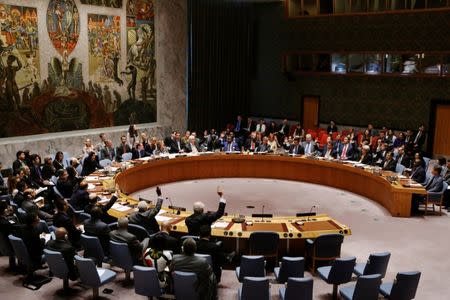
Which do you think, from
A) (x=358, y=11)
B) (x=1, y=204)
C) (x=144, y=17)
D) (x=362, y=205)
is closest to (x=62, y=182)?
(x=1, y=204)

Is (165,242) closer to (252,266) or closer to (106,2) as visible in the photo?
(252,266)

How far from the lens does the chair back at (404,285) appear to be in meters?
5.75

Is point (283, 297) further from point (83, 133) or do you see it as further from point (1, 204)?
point (83, 133)

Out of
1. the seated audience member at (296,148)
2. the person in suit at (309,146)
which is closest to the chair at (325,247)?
the seated audience member at (296,148)

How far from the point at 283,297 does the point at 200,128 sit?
14790 millimetres

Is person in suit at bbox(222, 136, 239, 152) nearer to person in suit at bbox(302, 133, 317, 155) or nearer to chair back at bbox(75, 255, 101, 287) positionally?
person in suit at bbox(302, 133, 317, 155)

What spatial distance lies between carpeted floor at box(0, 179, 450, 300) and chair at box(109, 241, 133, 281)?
0.41 meters

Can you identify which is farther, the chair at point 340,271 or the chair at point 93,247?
the chair at point 93,247

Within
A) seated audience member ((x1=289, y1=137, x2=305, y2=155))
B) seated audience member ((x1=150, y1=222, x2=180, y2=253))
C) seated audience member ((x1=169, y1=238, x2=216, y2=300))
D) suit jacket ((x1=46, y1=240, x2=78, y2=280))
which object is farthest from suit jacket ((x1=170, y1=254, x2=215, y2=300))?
seated audience member ((x1=289, y1=137, x2=305, y2=155))

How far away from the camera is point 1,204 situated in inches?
280

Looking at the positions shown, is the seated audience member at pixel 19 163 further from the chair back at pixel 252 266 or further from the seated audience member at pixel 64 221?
the chair back at pixel 252 266

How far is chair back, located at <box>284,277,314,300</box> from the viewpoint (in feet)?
18.1

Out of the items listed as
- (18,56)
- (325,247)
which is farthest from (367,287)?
(18,56)

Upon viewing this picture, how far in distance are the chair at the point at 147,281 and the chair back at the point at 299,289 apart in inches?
64.4
